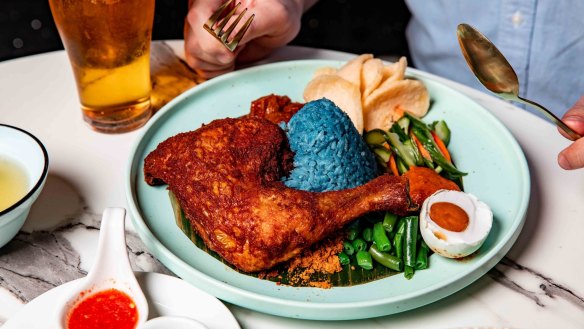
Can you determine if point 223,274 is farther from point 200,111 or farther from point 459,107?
point 459,107

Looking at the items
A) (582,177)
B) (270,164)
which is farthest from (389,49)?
(270,164)

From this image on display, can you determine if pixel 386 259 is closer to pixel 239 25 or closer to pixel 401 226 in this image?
pixel 401 226

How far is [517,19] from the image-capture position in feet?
7.29

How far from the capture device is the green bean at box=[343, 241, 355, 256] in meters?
1.51

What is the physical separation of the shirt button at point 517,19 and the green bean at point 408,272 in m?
1.19

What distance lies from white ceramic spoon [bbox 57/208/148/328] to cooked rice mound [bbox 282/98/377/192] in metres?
0.44

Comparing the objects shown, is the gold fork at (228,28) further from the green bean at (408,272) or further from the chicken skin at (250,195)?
the green bean at (408,272)

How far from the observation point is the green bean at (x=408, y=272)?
56.0 inches

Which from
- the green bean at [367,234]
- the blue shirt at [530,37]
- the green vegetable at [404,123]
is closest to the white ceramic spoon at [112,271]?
the green bean at [367,234]

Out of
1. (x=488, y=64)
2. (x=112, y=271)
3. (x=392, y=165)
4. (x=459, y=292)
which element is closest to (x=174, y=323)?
(x=112, y=271)

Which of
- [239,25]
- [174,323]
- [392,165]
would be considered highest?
[239,25]

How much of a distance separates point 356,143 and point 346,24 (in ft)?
6.89

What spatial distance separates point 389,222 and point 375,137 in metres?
0.40

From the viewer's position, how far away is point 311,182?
1.64 metres
